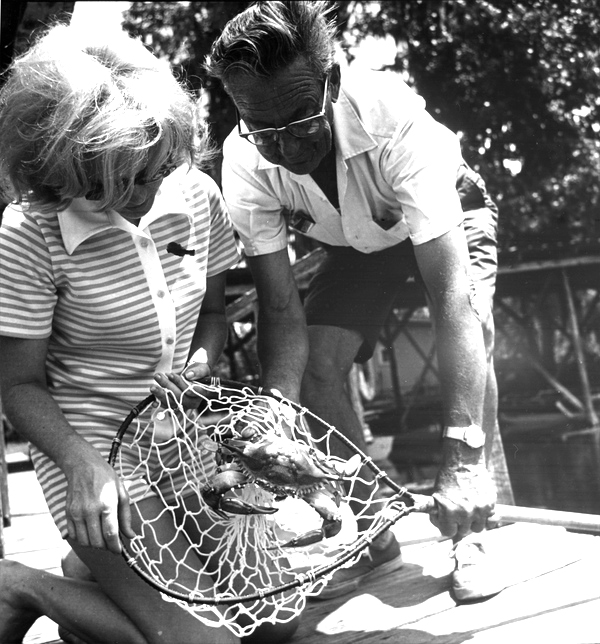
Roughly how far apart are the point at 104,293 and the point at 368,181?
829mm

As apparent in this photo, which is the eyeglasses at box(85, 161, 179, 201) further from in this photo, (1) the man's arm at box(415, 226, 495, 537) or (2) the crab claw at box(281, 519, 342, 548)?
(2) the crab claw at box(281, 519, 342, 548)

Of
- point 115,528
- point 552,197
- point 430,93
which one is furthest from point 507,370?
point 115,528

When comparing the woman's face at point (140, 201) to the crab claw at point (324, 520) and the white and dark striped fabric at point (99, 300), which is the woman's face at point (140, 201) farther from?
the crab claw at point (324, 520)

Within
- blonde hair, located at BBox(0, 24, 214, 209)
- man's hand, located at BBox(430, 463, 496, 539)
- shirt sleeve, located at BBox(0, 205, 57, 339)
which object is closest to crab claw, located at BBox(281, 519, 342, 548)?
man's hand, located at BBox(430, 463, 496, 539)

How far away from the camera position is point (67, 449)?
176 centimetres

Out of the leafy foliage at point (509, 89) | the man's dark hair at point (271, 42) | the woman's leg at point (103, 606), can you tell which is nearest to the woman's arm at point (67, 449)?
the woman's leg at point (103, 606)

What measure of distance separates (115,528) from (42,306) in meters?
0.55

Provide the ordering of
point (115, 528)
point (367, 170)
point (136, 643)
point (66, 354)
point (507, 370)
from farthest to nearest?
1. point (507, 370)
2. point (367, 170)
3. point (66, 354)
4. point (136, 643)
5. point (115, 528)

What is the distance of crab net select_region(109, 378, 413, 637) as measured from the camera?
1774 mm

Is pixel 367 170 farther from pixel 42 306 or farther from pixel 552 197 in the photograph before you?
pixel 552 197

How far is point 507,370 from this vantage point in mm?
12672

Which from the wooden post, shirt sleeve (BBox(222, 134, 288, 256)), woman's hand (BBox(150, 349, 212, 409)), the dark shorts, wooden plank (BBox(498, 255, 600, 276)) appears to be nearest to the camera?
woman's hand (BBox(150, 349, 212, 409))

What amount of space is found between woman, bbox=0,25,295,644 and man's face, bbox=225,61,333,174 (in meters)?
0.14

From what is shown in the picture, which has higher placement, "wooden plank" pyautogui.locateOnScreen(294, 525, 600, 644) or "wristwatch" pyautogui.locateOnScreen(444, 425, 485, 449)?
"wristwatch" pyautogui.locateOnScreen(444, 425, 485, 449)
